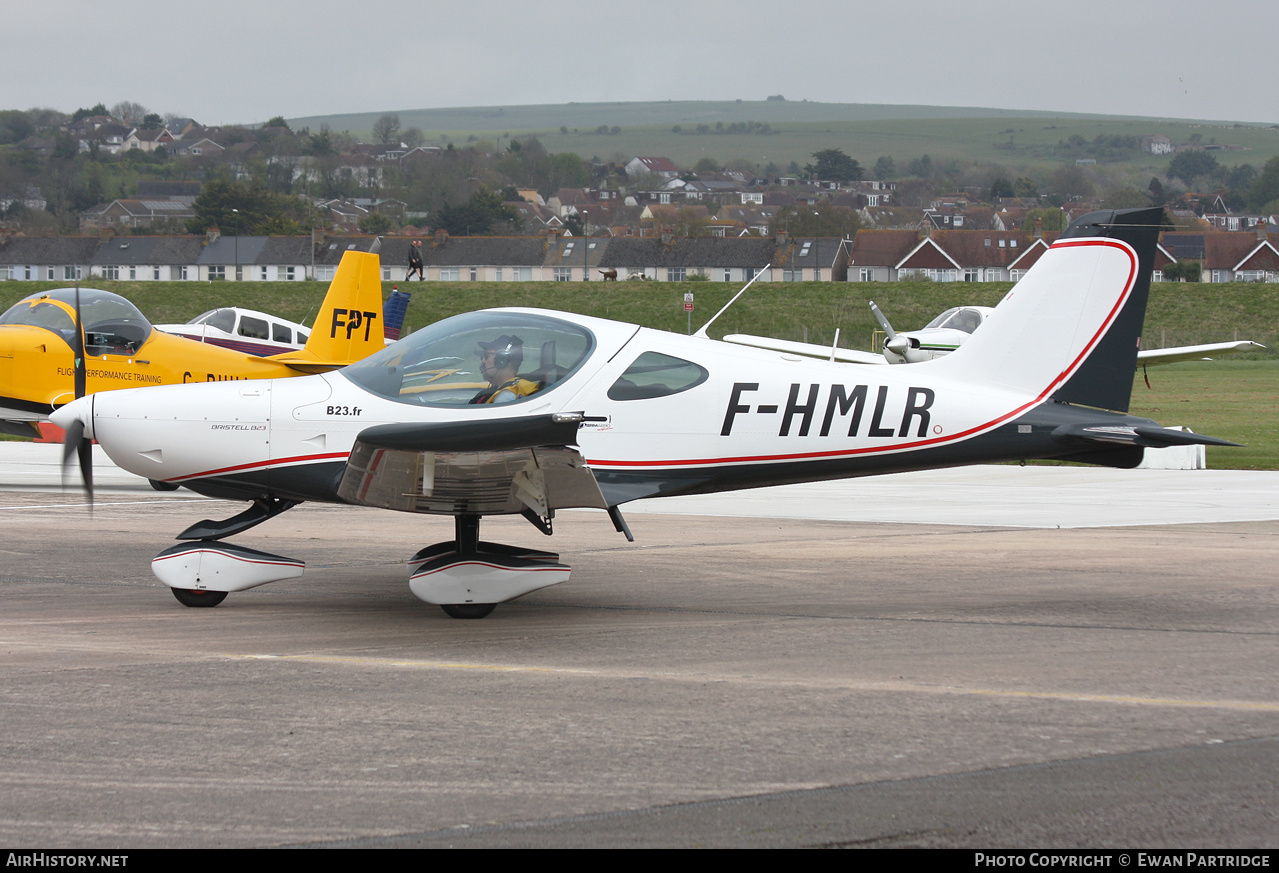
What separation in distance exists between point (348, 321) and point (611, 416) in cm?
954

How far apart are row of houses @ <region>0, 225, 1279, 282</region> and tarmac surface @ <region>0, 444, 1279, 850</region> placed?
75.8 metres

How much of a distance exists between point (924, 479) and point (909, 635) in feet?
30.7

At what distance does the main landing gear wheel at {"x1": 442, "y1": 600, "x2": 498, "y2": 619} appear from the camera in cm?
759

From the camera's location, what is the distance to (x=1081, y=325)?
8.45 m

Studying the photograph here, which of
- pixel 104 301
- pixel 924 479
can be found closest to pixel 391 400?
pixel 104 301

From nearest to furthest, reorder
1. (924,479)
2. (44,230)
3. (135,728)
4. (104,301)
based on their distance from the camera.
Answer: (135,728) < (104,301) < (924,479) < (44,230)

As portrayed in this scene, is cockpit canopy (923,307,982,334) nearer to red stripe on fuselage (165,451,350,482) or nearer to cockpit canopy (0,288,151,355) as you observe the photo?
cockpit canopy (0,288,151,355)

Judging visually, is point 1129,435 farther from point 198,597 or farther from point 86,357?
point 86,357

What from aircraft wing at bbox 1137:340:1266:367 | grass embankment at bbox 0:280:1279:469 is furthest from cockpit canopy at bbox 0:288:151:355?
grass embankment at bbox 0:280:1279:469

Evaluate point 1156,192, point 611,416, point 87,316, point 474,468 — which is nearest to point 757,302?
point 1156,192

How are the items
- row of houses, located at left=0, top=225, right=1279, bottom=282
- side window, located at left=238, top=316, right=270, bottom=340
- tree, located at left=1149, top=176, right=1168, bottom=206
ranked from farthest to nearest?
1. row of houses, located at left=0, top=225, right=1279, bottom=282
2. tree, located at left=1149, top=176, right=1168, bottom=206
3. side window, located at left=238, top=316, right=270, bottom=340

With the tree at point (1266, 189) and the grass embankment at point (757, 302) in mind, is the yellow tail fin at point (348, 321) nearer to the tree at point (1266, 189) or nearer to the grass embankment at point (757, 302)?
the grass embankment at point (757, 302)
